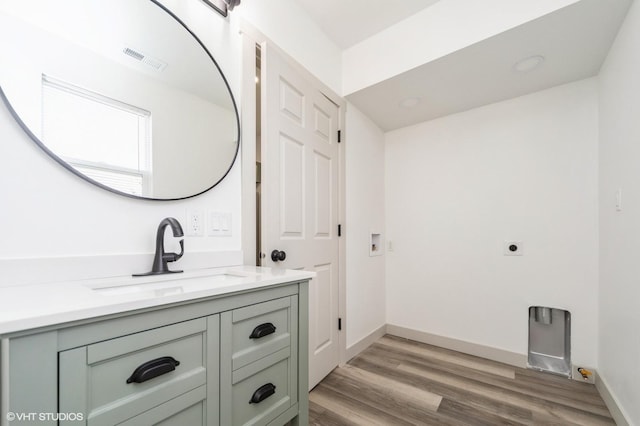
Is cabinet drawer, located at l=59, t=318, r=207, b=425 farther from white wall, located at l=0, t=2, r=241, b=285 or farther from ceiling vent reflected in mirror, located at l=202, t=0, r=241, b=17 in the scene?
ceiling vent reflected in mirror, located at l=202, t=0, r=241, b=17

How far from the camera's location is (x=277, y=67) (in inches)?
66.3

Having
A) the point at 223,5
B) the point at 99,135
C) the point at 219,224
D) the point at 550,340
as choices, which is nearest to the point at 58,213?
the point at 99,135

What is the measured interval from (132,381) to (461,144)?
2.86 metres

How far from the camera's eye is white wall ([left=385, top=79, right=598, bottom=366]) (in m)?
2.08

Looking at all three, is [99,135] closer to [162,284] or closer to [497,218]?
[162,284]

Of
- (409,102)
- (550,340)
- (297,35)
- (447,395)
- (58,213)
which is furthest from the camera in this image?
(409,102)

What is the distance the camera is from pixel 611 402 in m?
1.65

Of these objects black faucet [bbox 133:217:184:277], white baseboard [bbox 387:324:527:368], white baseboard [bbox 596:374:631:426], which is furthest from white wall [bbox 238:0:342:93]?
white baseboard [bbox 596:374:631:426]

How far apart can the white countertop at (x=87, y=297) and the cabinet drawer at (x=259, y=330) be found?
85 mm

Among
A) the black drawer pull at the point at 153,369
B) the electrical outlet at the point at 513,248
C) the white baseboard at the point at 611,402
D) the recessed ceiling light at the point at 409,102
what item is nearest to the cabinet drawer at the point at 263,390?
the black drawer pull at the point at 153,369

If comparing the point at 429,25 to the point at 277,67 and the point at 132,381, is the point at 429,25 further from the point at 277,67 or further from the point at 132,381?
the point at 132,381

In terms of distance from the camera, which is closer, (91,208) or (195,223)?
(91,208)

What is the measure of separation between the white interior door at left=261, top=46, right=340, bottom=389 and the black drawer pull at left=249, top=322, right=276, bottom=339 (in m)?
0.56

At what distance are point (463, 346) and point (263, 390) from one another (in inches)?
86.5
